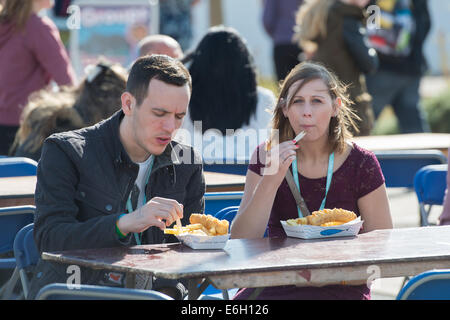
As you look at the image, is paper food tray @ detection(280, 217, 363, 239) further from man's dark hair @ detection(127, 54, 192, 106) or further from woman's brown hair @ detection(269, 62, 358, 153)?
man's dark hair @ detection(127, 54, 192, 106)

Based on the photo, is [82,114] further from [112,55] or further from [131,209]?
[112,55]

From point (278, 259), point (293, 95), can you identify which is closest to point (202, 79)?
point (293, 95)

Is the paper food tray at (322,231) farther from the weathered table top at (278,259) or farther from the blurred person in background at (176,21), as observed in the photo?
the blurred person in background at (176,21)

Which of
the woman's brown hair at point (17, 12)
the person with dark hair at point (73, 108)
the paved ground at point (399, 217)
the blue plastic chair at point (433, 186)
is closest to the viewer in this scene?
the blue plastic chair at point (433, 186)

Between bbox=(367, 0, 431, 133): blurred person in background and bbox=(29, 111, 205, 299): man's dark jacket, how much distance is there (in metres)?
6.01

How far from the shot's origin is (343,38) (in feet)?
24.0

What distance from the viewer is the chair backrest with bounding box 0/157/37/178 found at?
4.73 metres

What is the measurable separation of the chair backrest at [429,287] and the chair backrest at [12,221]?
1.74 metres

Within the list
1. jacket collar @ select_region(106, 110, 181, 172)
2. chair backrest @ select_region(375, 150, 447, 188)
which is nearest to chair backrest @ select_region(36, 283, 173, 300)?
jacket collar @ select_region(106, 110, 181, 172)

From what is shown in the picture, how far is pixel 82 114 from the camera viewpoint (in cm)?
509

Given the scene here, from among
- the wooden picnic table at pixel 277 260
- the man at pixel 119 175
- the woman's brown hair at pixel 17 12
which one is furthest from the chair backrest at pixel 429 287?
the woman's brown hair at pixel 17 12

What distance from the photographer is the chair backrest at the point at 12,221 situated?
357cm

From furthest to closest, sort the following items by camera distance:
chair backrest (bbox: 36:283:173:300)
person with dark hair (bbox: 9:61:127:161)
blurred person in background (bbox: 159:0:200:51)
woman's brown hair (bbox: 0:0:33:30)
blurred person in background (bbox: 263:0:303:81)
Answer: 1. blurred person in background (bbox: 159:0:200:51)
2. blurred person in background (bbox: 263:0:303:81)
3. woman's brown hair (bbox: 0:0:33:30)
4. person with dark hair (bbox: 9:61:127:161)
5. chair backrest (bbox: 36:283:173:300)

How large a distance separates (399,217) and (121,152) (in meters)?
5.04
